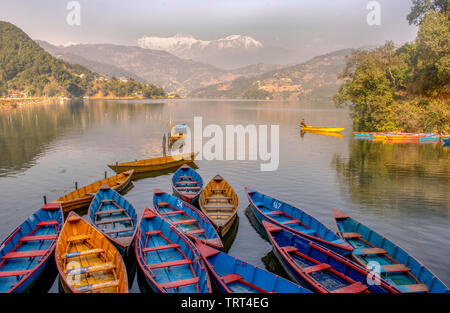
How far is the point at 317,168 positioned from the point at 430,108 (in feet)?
120

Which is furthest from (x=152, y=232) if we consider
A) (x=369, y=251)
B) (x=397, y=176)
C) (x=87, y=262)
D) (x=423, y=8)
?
(x=423, y=8)

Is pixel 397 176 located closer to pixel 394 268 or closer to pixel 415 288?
pixel 394 268

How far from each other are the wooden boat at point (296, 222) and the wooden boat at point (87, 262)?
9595 mm

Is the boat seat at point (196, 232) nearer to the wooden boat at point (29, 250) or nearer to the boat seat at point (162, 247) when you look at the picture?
the boat seat at point (162, 247)

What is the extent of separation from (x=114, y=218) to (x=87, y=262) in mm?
6622

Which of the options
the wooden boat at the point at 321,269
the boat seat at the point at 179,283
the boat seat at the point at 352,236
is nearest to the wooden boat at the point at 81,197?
the boat seat at the point at 179,283

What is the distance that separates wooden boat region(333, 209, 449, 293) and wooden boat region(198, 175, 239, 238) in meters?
7.22

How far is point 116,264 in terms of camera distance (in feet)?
46.5

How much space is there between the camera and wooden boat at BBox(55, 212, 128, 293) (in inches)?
493

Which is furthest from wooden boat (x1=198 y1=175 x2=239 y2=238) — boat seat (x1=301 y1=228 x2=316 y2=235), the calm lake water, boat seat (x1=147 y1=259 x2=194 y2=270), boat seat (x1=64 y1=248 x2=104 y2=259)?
boat seat (x1=64 y1=248 x2=104 y2=259)

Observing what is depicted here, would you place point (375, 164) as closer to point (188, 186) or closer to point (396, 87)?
point (188, 186)

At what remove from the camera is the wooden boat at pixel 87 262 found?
1252 centimetres

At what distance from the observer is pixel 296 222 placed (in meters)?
19.8
